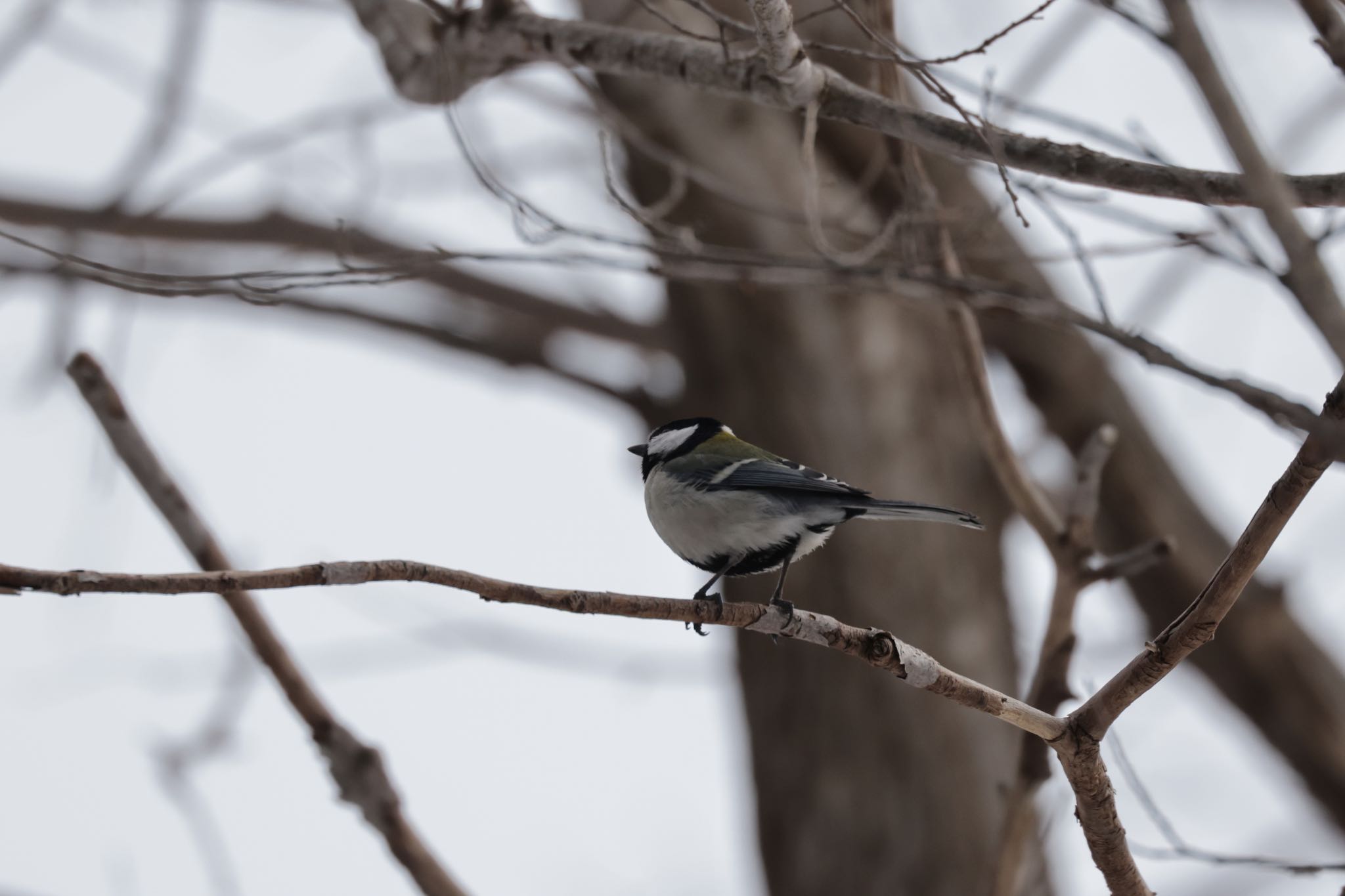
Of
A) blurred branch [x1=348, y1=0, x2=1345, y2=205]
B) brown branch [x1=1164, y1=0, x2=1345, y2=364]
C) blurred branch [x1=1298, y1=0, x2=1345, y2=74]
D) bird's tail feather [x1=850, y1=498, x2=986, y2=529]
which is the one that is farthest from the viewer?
bird's tail feather [x1=850, y1=498, x2=986, y2=529]

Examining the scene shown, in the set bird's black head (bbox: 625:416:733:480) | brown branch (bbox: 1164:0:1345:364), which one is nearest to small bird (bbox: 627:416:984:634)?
bird's black head (bbox: 625:416:733:480)

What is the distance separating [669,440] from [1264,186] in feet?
9.17

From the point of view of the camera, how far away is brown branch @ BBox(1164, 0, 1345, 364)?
145cm

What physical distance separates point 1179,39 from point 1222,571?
891 mm

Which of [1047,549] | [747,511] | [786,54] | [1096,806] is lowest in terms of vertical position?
[1096,806]

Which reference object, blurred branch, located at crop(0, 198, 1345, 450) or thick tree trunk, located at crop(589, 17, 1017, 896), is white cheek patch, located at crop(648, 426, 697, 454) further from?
thick tree trunk, located at crop(589, 17, 1017, 896)

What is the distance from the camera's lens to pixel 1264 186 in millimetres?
1440

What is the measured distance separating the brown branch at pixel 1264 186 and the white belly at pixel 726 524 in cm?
174

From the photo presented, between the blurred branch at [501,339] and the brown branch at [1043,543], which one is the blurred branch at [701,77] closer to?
the brown branch at [1043,543]

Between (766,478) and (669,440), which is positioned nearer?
(766,478)

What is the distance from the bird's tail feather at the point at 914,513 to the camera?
2.66 meters

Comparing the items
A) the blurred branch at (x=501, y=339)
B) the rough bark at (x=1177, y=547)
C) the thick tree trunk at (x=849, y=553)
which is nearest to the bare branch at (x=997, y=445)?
the thick tree trunk at (x=849, y=553)

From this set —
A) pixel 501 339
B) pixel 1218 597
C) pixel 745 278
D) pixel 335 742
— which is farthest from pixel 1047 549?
pixel 501 339

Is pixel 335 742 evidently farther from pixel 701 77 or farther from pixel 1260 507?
pixel 1260 507
